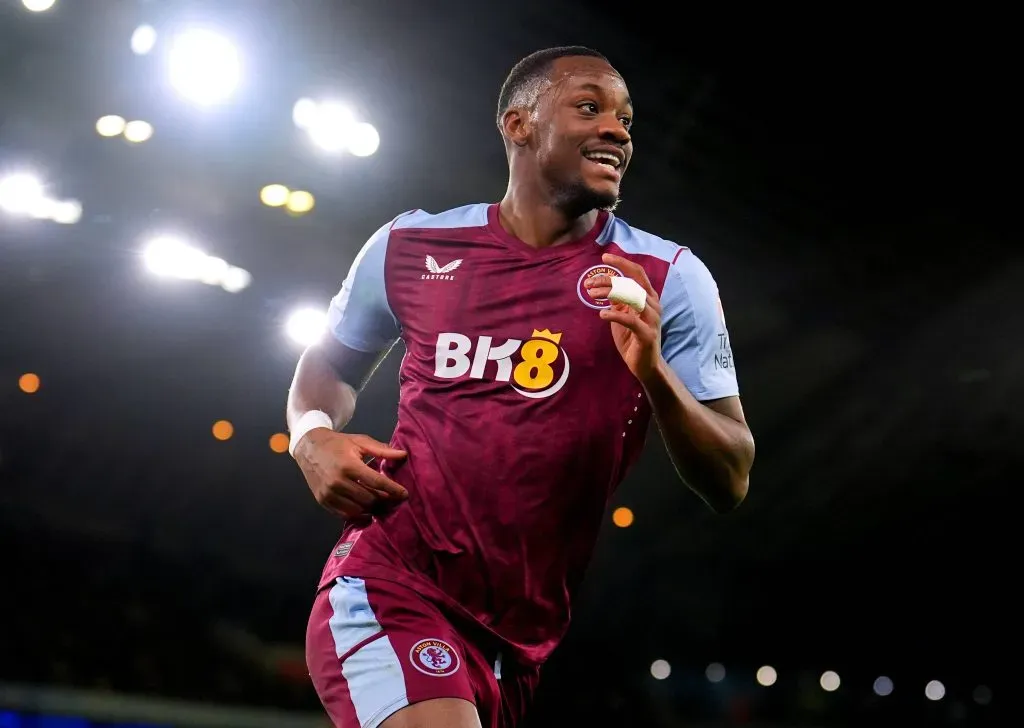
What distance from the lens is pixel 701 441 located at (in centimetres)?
245

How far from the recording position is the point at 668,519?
16.6 metres

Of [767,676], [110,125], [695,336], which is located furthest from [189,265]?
[767,676]

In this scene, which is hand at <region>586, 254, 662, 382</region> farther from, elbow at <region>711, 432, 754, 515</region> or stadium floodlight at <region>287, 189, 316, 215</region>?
stadium floodlight at <region>287, 189, 316, 215</region>

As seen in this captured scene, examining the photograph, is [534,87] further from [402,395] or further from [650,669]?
[650,669]

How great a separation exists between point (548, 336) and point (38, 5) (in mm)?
5815

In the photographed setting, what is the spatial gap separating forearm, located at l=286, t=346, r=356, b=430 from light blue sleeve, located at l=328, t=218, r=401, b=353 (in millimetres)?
90

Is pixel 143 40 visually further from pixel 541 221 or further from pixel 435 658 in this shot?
pixel 435 658

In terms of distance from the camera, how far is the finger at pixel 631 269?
232 cm

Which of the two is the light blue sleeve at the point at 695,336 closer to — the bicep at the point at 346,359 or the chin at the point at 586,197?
the chin at the point at 586,197

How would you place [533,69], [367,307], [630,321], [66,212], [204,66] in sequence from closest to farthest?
[630,321]
[367,307]
[533,69]
[204,66]
[66,212]

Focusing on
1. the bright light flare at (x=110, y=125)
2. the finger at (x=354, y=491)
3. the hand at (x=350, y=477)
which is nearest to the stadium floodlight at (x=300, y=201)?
the bright light flare at (x=110, y=125)

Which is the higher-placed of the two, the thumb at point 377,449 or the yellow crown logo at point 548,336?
the yellow crown logo at point 548,336

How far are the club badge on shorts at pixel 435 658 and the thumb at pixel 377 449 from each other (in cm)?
45

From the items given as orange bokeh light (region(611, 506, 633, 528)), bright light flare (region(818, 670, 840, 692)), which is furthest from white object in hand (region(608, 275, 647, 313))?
bright light flare (region(818, 670, 840, 692))
